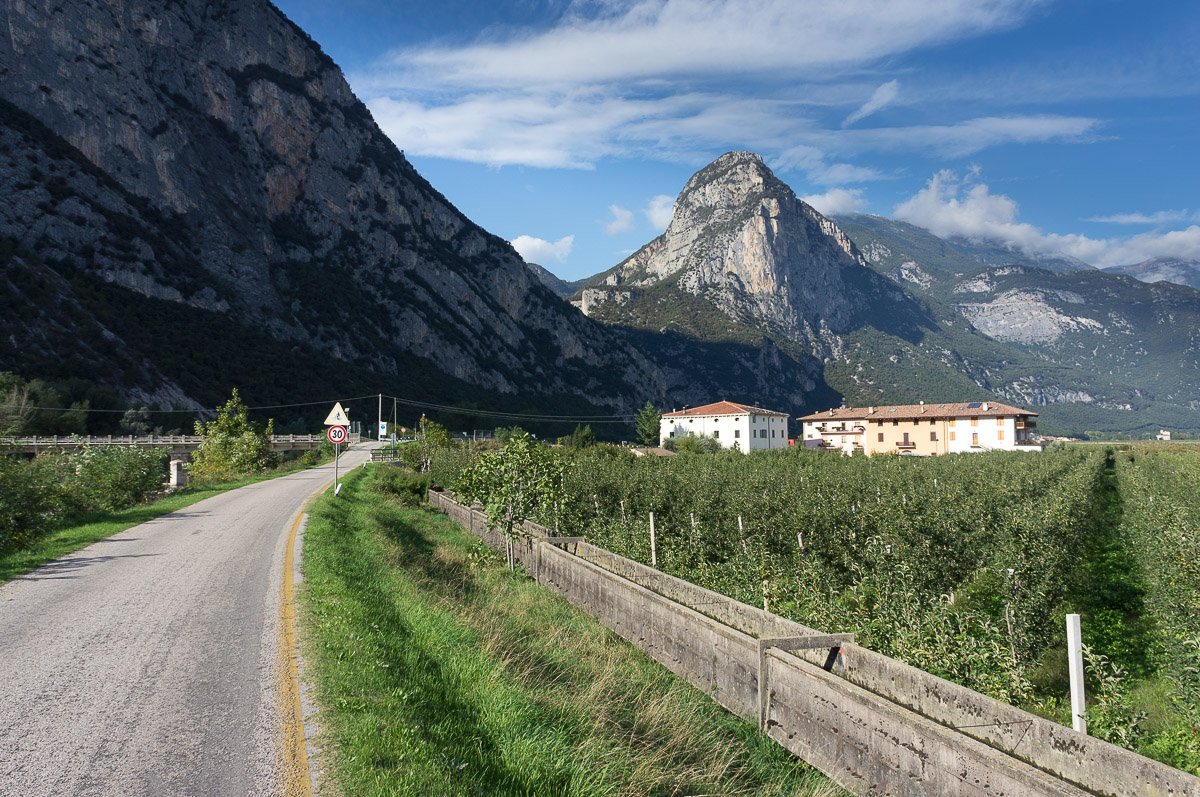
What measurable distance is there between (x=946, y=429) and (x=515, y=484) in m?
90.8

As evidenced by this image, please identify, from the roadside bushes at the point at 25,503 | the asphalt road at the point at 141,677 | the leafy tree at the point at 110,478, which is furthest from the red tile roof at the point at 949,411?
the roadside bushes at the point at 25,503

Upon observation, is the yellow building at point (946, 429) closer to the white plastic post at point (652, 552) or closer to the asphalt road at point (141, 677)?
the white plastic post at point (652, 552)

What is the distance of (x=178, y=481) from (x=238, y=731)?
2958 cm

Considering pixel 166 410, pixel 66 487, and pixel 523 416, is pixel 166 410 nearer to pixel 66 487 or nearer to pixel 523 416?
pixel 523 416

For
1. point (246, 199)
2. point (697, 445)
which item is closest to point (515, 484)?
point (697, 445)

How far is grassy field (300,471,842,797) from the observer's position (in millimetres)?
5082

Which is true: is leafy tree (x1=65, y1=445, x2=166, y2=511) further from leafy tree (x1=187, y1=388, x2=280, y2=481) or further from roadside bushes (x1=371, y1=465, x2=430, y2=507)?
leafy tree (x1=187, y1=388, x2=280, y2=481)

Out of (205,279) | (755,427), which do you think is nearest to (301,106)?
(205,279)

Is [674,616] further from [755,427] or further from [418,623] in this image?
[755,427]

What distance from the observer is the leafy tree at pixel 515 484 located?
17.6 m

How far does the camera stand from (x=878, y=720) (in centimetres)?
629

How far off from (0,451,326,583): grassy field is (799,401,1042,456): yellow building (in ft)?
278

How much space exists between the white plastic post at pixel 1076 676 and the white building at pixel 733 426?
290 feet

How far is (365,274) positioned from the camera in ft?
463
